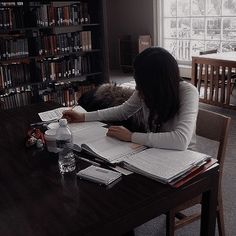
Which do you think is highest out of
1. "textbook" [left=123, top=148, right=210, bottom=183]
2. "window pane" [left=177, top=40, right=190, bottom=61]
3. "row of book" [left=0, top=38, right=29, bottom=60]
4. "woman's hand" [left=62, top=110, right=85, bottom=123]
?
"row of book" [left=0, top=38, right=29, bottom=60]

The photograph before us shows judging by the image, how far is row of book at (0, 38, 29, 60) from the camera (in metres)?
3.84

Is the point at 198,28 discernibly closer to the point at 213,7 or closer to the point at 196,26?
the point at 196,26

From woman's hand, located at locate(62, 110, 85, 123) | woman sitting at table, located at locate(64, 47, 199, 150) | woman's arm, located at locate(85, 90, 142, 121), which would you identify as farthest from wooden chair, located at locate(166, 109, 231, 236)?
woman's hand, located at locate(62, 110, 85, 123)

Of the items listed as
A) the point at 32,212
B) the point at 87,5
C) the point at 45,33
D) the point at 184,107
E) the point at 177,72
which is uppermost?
the point at 87,5

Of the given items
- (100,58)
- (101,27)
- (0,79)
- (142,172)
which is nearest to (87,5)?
(101,27)

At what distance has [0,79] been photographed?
3.90 metres

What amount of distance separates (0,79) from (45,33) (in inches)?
33.6

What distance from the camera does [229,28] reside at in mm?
6035

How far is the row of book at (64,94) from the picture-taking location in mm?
4363

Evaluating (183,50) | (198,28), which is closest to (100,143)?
Result: (198,28)

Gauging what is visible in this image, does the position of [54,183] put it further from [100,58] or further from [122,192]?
[100,58]

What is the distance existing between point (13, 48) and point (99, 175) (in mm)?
3189

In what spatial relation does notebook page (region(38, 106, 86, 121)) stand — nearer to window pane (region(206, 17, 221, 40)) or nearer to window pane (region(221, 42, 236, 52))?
window pane (region(221, 42, 236, 52))

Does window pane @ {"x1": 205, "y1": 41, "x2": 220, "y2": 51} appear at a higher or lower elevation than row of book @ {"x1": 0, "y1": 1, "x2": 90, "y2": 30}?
lower
